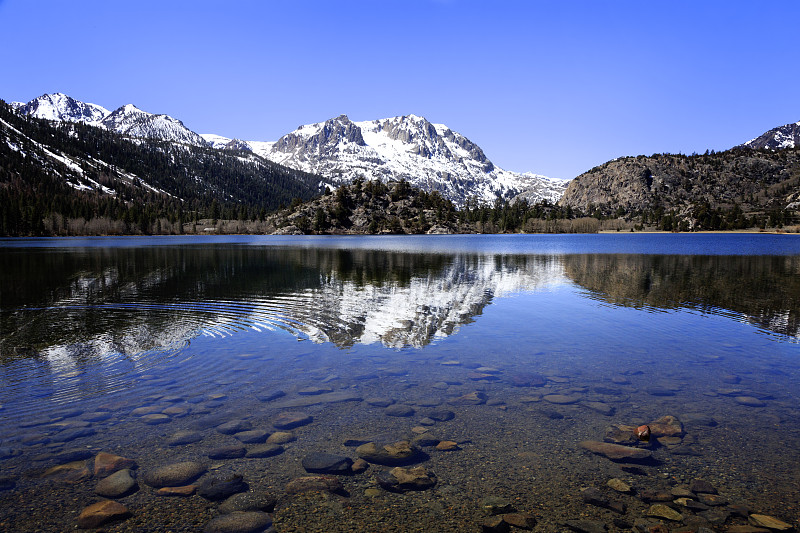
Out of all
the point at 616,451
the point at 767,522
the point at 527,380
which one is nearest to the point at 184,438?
the point at 616,451

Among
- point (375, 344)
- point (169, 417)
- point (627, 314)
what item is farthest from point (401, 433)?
point (627, 314)

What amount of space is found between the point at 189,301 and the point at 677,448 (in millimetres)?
32849

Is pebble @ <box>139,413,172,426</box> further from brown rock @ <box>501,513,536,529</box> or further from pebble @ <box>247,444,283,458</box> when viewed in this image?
brown rock @ <box>501,513,536,529</box>

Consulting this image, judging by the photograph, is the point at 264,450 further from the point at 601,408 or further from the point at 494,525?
the point at 601,408

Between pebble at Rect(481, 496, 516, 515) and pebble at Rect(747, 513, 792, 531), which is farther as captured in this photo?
pebble at Rect(481, 496, 516, 515)

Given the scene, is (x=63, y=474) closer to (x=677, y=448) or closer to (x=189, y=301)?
(x=677, y=448)

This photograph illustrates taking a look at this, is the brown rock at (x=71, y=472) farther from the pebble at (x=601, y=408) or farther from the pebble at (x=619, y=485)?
the pebble at (x=601, y=408)

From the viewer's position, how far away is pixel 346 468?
423 inches

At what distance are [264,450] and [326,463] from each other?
177 cm

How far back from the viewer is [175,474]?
1031 centimetres

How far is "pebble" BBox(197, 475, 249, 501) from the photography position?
31.3ft

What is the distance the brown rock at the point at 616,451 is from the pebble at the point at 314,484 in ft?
20.8

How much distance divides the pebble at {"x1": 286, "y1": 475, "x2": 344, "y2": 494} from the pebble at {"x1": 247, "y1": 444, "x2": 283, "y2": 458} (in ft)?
4.96

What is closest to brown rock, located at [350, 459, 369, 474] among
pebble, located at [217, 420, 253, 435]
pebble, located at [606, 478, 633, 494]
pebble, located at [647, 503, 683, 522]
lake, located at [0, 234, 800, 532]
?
lake, located at [0, 234, 800, 532]
